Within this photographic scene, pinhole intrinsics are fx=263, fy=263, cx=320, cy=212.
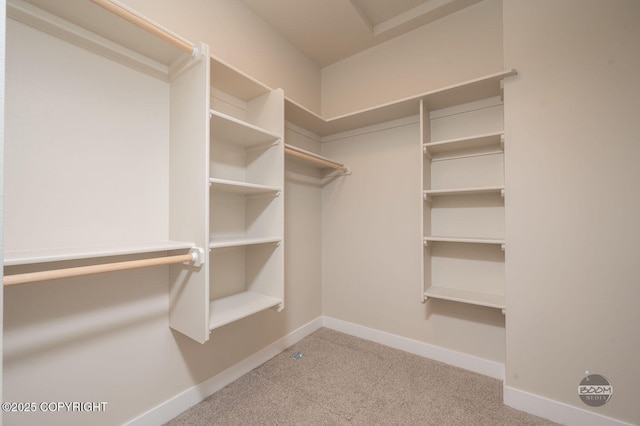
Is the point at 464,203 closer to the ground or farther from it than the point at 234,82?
closer to the ground

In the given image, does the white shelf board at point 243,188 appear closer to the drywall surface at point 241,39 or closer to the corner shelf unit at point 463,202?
the drywall surface at point 241,39

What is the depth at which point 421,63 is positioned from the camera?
230cm

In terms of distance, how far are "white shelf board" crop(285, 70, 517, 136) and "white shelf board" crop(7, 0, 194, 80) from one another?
32.5 inches

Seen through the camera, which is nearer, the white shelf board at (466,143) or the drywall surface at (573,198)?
the drywall surface at (573,198)

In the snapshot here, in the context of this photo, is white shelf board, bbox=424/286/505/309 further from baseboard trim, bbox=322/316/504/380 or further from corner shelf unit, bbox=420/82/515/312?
baseboard trim, bbox=322/316/504/380

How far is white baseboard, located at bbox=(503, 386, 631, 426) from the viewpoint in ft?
4.84

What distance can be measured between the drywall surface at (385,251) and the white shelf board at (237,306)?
1.10 meters

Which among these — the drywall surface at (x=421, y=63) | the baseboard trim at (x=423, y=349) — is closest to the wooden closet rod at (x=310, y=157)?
the drywall surface at (x=421, y=63)

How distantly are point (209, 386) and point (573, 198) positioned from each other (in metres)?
2.57

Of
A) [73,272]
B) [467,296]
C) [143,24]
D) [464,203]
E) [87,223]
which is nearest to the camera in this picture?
[73,272]

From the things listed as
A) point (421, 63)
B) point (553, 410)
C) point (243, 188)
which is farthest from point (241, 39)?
point (553, 410)

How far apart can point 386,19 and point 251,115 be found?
1.49 m

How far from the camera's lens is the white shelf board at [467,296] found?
5.90 feet

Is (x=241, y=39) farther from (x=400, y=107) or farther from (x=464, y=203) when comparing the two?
(x=464, y=203)
